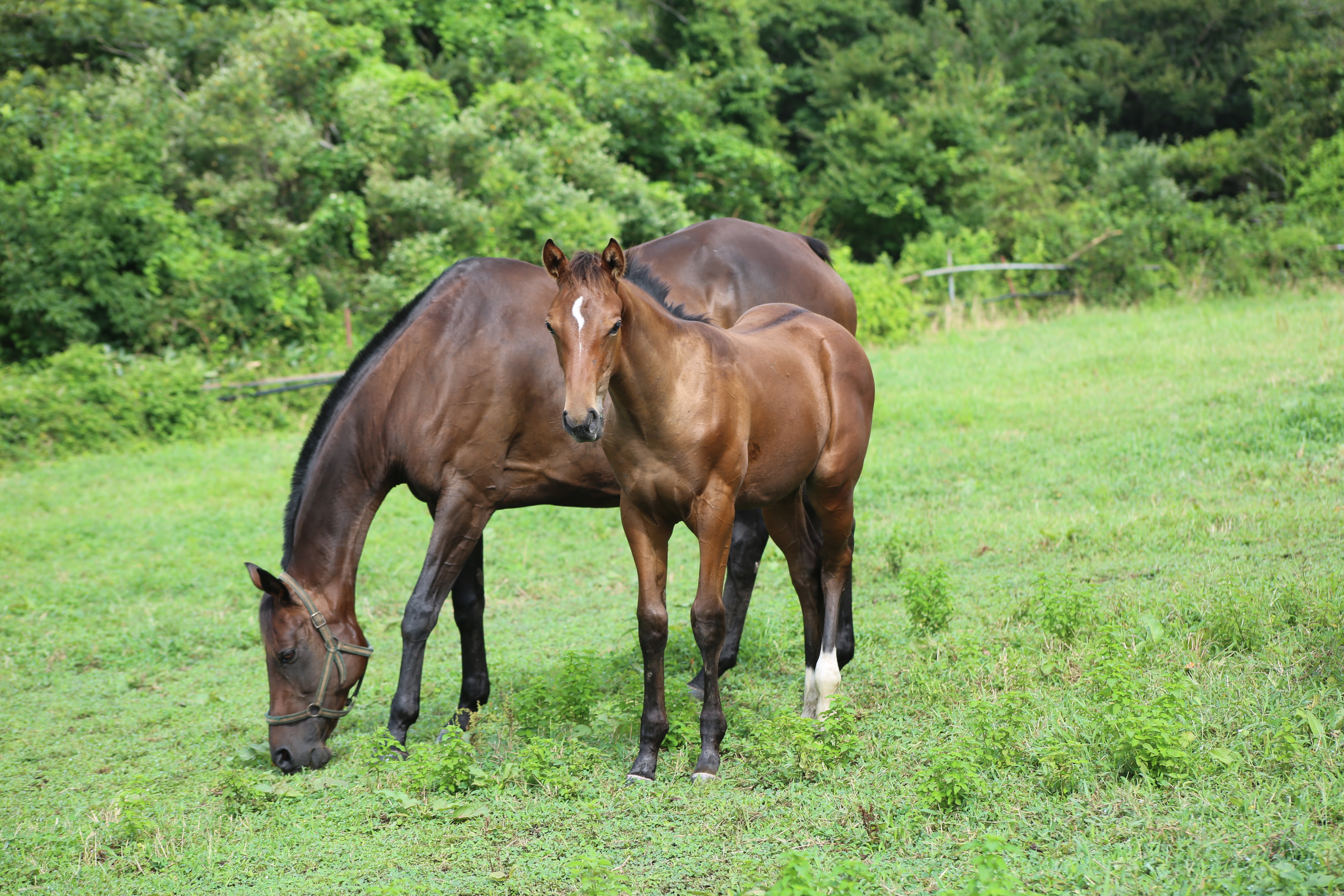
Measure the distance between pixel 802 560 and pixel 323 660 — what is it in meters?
2.33

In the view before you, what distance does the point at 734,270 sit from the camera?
20.7ft

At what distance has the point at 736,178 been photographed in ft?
72.4

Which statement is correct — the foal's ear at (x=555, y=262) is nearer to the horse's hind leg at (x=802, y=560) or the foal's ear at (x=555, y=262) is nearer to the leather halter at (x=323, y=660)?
the horse's hind leg at (x=802, y=560)

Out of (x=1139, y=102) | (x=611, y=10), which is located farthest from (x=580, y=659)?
(x=1139, y=102)

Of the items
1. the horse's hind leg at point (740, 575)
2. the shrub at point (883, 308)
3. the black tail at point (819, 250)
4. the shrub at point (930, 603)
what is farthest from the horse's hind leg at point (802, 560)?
the shrub at point (883, 308)

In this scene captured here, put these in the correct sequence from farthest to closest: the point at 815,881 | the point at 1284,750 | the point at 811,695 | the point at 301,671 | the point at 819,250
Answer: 1. the point at 819,250
2. the point at 301,671
3. the point at 811,695
4. the point at 1284,750
5. the point at 815,881

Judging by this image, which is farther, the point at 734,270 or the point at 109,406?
the point at 109,406

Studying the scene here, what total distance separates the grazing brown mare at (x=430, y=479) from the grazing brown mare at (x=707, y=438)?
65cm

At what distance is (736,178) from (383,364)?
1765cm

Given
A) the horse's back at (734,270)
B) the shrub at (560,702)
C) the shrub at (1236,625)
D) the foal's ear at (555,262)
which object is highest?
the foal's ear at (555,262)

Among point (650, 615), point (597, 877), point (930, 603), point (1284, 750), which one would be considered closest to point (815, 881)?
point (597, 877)

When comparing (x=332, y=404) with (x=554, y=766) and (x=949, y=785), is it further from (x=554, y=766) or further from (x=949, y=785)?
(x=949, y=785)

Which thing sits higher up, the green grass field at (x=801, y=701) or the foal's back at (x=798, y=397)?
the foal's back at (x=798, y=397)

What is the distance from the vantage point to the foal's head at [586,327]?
368cm
